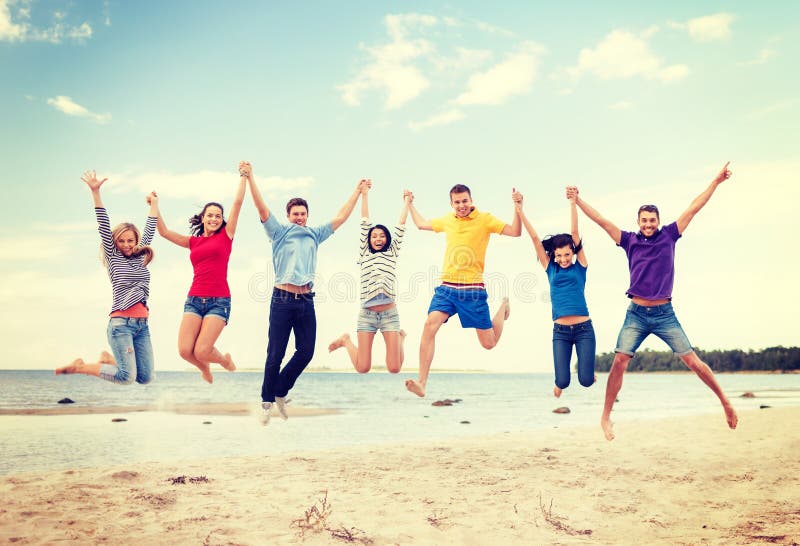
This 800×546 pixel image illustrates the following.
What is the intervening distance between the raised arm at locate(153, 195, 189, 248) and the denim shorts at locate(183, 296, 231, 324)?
950 mm

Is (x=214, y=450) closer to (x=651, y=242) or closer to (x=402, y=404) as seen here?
(x=651, y=242)

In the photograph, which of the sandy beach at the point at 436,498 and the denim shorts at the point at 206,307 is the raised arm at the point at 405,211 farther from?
the sandy beach at the point at 436,498

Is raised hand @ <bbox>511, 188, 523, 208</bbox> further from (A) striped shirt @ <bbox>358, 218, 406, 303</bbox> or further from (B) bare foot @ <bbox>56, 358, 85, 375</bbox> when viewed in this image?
(B) bare foot @ <bbox>56, 358, 85, 375</bbox>

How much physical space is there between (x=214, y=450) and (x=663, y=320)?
25.0 metres

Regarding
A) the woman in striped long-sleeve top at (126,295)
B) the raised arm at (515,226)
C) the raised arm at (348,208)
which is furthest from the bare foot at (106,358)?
the raised arm at (515,226)

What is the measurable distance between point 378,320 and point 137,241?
4.03 m

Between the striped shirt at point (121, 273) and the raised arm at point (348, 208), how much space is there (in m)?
3.05

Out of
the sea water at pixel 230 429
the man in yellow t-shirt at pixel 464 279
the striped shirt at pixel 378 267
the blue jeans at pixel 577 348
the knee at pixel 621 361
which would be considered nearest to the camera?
the knee at pixel 621 361

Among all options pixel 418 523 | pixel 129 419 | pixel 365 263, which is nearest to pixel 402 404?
pixel 129 419

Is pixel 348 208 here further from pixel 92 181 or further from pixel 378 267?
pixel 92 181

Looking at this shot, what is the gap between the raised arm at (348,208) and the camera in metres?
10.3

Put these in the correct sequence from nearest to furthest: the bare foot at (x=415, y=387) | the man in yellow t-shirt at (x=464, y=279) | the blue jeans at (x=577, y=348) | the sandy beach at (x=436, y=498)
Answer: the bare foot at (x=415, y=387) < the blue jeans at (x=577, y=348) < the man in yellow t-shirt at (x=464, y=279) < the sandy beach at (x=436, y=498)

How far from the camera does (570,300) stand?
32.0 ft

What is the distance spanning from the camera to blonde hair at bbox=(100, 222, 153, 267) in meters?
9.36
